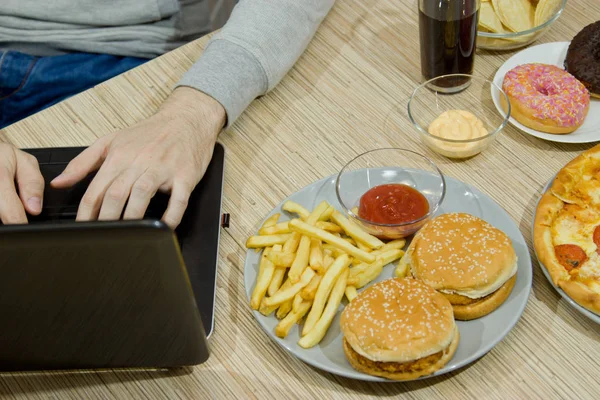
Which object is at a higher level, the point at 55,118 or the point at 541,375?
the point at 55,118

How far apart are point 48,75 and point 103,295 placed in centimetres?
118

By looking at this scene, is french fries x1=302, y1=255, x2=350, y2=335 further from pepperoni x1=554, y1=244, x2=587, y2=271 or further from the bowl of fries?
the bowl of fries

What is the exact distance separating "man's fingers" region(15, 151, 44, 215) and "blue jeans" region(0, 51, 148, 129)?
1.76 feet

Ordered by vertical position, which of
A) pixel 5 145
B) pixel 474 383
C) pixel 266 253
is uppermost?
pixel 5 145

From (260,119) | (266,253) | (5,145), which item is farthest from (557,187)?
(5,145)

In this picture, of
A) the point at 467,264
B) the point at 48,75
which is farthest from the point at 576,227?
the point at 48,75

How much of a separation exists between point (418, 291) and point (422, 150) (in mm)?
519

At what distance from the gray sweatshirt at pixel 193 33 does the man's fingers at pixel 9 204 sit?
0.50m

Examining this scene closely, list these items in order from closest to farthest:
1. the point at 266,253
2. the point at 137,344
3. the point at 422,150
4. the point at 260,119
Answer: the point at 137,344 < the point at 266,253 < the point at 422,150 < the point at 260,119

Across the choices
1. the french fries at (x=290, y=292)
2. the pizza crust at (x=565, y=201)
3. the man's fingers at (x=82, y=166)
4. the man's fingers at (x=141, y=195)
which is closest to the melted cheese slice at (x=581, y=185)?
the pizza crust at (x=565, y=201)

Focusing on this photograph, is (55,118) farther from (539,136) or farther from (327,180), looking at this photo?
(539,136)

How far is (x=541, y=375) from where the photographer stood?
129 centimetres

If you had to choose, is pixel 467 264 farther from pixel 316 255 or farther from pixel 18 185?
pixel 18 185

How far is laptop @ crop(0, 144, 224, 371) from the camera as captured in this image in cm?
92
